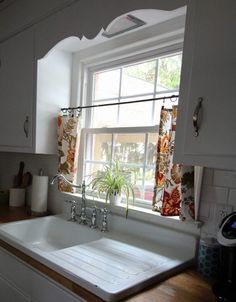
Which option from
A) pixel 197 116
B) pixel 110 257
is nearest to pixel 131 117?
pixel 197 116

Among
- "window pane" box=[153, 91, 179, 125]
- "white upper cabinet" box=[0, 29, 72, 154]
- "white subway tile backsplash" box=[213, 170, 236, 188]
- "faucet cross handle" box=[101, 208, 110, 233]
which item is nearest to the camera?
"white subway tile backsplash" box=[213, 170, 236, 188]

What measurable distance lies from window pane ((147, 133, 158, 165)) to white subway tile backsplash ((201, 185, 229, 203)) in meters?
0.41

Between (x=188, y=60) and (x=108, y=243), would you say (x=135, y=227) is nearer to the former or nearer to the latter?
(x=108, y=243)

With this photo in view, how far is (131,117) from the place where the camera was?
178cm

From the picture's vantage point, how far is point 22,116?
1941 millimetres

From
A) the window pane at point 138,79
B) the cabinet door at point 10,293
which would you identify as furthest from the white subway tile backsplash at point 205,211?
the cabinet door at point 10,293

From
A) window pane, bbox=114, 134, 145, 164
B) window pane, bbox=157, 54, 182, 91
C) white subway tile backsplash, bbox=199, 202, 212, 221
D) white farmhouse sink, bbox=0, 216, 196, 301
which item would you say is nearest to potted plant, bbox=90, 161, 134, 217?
window pane, bbox=114, 134, 145, 164

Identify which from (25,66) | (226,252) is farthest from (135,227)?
(25,66)

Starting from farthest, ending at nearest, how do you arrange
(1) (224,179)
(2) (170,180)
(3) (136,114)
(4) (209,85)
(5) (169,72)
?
(3) (136,114) < (5) (169,72) < (2) (170,180) < (1) (224,179) < (4) (209,85)

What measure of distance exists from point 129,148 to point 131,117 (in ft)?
0.69

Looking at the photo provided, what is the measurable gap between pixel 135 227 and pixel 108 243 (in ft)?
0.65

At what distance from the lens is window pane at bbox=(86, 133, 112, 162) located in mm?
1897

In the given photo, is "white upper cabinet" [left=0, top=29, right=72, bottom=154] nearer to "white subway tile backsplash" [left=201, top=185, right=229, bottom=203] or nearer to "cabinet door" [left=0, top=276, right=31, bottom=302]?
"cabinet door" [left=0, top=276, right=31, bottom=302]

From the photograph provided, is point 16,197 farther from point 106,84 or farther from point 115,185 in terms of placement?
point 106,84
